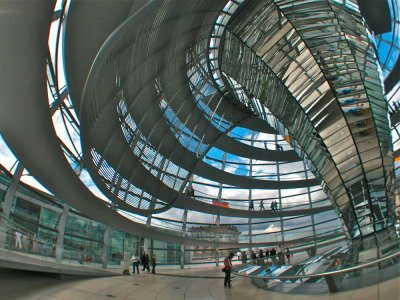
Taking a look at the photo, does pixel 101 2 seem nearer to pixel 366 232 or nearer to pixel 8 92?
pixel 8 92

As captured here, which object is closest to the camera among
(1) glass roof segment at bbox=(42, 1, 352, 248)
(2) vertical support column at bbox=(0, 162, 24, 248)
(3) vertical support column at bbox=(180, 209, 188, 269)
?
(2) vertical support column at bbox=(0, 162, 24, 248)

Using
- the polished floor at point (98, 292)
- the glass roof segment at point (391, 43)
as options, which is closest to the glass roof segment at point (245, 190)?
the glass roof segment at point (391, 43)

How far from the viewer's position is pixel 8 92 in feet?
27.1

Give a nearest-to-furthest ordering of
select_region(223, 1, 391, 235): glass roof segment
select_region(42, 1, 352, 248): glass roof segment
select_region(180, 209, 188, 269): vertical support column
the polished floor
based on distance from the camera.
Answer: the polished floor
select_region(223, 1, 391, 235): glass roof segment
select_region(42, 1, 352, 248): glass roof segment
select_region(180, 209, 188, 269): vertical support column

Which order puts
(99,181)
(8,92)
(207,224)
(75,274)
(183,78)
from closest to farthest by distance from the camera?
(8,92) → (75,274) → (99,181) → (183,78) → (207,224)

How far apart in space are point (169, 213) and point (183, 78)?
1666 cm

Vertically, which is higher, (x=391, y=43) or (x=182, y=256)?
(x=391, y=43)

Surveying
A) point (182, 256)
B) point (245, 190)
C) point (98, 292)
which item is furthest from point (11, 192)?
point (245, 190)

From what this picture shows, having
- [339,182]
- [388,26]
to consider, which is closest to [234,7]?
[388,26]

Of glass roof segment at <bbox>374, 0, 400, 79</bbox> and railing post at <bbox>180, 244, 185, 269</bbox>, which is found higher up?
glass roof segment at <bbox>374, 0, 400, 79</bbox>

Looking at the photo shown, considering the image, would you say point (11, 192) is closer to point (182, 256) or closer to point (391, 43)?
point (182, 256)

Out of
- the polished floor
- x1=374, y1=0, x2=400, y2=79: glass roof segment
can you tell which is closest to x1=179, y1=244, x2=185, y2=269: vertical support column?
the polished floor

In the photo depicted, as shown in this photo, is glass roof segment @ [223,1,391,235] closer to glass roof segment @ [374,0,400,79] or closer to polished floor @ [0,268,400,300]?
glass roof segment @ [374,0,400,79]

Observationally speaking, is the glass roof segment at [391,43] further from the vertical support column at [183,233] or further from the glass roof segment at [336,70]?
the vertical support column at [183,233]
